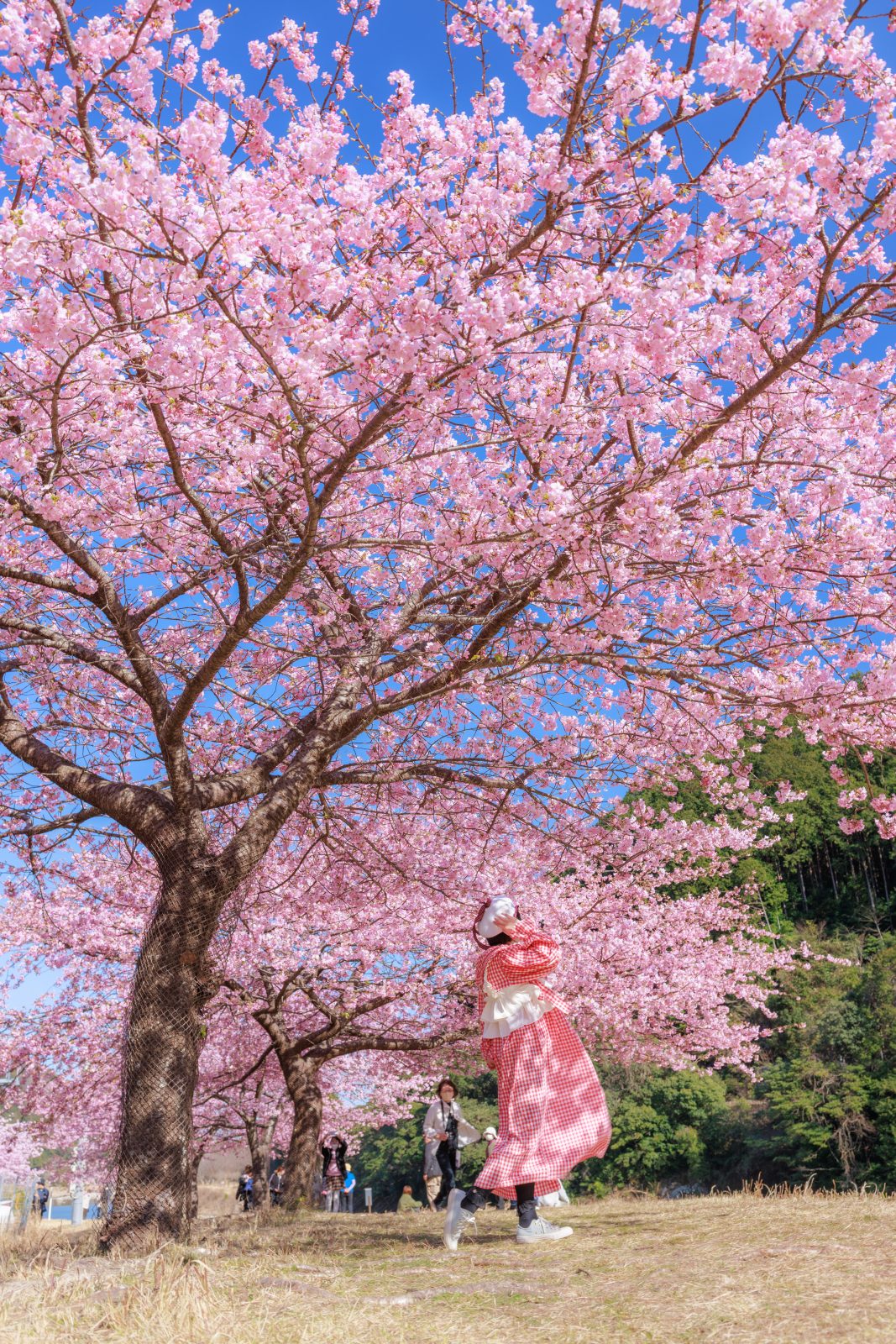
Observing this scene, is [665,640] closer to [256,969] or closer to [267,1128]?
[256,969]

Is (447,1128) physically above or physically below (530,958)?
below

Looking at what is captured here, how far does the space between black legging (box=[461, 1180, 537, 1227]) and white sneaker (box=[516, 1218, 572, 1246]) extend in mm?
27

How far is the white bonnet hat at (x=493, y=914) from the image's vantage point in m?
5.73

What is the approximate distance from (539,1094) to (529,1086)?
63mm

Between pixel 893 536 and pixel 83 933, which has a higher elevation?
pixel 893 536

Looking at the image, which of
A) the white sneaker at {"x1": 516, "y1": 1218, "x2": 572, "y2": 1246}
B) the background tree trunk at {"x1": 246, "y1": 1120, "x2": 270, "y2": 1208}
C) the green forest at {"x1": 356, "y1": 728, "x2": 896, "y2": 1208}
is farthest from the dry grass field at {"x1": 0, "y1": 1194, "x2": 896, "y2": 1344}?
the background tree trunk at {"x1": 246, "y1": 1120, "x2": 270, "y2": 1208}

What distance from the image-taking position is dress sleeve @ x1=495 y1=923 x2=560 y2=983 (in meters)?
5.46

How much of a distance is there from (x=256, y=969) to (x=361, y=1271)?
650 cm

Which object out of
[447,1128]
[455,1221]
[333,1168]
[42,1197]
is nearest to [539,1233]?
[455,1221]

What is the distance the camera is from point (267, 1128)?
65.3ft

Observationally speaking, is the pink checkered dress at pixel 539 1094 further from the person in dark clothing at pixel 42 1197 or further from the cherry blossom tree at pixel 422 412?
the person in dark clothing at pixel 42 1197

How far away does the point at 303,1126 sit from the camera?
12.5 m

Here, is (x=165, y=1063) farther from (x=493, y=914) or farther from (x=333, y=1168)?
(x=333, y=1168)

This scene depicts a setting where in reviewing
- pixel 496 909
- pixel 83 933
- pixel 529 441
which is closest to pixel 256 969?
pixel 83 933
